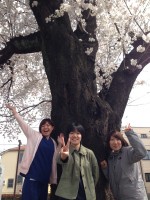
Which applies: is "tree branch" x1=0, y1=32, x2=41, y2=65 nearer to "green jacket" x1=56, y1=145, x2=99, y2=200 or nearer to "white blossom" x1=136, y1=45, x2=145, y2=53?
"white blossom" x1=136, y1=45, x2=145, y2=53

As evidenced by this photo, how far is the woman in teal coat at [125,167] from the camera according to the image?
3.24 metres

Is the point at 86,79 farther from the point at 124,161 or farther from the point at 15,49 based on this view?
the point at 15,49

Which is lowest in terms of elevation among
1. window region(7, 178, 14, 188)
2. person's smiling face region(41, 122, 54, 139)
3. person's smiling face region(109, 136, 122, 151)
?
window region(7, 178, 14, 188)

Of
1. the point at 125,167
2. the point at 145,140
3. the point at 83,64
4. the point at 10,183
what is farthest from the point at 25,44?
the point at 10,183

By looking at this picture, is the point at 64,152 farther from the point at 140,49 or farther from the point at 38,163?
the point at 140,49

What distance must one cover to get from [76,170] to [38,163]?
653 millimetres

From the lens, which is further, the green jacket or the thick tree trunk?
the thick tree trunk

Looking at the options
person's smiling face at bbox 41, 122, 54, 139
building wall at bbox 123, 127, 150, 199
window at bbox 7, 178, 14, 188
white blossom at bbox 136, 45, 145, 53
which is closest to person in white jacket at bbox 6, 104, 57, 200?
person's smiling face at bbox 41, 122, 54, 139

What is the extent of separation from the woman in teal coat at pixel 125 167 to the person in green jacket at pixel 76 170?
0.25 meters

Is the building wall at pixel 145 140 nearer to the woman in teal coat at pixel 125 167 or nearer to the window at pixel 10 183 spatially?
the window at pixel 10 183

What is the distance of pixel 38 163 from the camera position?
3.64m

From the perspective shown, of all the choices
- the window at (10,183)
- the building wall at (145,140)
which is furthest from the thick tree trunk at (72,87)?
the window at (10,183)

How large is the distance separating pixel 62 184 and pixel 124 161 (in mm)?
932

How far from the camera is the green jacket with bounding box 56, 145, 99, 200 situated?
320 centimetres
